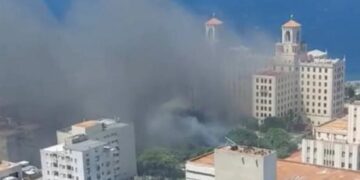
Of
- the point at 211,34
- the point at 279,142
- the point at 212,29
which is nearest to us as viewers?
the point at 279,142

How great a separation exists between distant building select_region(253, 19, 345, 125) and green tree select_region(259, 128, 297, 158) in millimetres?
2280

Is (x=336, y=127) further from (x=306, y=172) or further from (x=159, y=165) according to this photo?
(x=159, y=165)

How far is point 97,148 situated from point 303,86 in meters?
8.76

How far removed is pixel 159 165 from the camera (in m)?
15.4

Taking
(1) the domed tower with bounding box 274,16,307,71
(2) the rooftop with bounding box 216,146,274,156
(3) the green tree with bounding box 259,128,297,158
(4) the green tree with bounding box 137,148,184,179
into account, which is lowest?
(4) the green tree with bounding box 137,148,184,179

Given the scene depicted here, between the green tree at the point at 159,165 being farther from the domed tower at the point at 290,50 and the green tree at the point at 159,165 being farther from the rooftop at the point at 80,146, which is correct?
the domed tower at the point at 290,50

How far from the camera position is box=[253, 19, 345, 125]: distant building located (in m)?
19.6

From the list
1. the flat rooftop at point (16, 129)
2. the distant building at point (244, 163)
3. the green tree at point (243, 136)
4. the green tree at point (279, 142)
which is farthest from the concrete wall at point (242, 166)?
the flat rooftop at point (16, 129)

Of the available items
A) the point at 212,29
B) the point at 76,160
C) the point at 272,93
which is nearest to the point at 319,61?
the point at 272,93

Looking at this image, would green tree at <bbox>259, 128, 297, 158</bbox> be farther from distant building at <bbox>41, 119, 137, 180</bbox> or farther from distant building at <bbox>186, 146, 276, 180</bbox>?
distant building at <bbox>186, 146, 276, 180</bbox>

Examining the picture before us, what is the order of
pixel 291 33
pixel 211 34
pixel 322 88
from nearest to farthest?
1. pixel 322 88
2. pixel 291 33
3. pixel 211 34

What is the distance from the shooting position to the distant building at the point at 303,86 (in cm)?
1962

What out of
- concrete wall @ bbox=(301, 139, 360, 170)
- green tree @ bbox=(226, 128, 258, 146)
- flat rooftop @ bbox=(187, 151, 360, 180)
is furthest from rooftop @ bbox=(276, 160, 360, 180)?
green tree @ bbox=(226, 128, 258, 146)

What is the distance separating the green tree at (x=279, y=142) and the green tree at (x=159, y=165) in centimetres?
224
